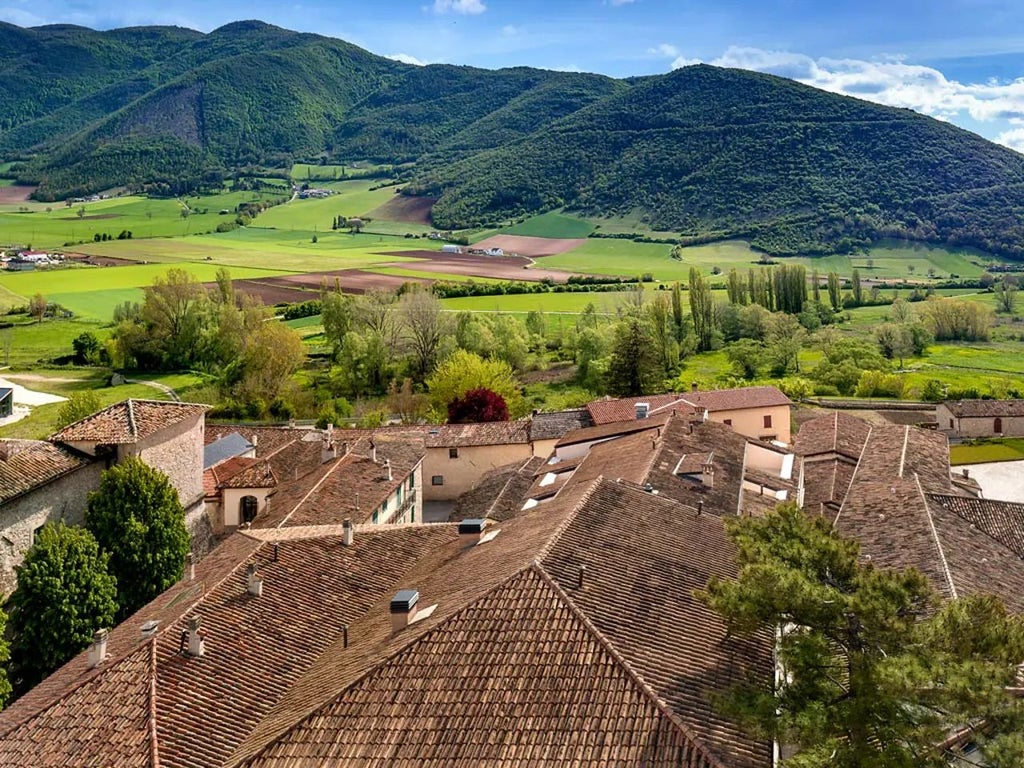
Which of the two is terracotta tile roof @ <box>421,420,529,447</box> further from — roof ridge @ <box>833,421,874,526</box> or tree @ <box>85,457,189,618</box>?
tree @ <box>85,457,189,618</box>

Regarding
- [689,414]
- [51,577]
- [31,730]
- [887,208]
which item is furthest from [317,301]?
[887,208]

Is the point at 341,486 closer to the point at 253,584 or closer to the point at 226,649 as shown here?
the point at 253,584

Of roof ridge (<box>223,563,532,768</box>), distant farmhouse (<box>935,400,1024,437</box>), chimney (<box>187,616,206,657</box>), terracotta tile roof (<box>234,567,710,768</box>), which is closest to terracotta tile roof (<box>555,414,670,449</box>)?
roof ridge (<box>223,563,532,768</box>)

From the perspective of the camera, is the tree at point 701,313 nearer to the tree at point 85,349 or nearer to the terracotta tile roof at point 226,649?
the tree at point 85,349

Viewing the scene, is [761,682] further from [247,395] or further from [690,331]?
[690,331]

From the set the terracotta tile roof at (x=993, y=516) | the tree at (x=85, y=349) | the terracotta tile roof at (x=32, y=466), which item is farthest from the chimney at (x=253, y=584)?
the tree at (x=85, y=349)
